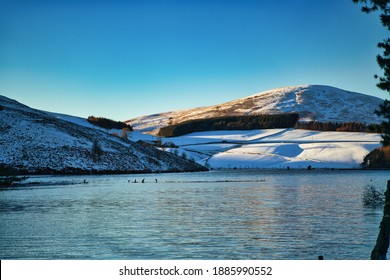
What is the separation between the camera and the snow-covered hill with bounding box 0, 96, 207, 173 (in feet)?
237

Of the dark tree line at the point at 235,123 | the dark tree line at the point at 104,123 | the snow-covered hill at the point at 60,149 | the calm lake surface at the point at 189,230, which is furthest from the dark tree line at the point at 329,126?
the calm lake surface at the point at 189,230

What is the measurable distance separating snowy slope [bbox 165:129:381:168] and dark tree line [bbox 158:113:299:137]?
299 cm

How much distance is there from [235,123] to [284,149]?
4511 centimetres

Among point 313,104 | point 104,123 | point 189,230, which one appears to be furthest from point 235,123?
point 189,230

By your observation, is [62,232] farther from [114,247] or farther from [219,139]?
[219,139]

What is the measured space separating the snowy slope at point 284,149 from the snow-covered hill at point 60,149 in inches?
1139

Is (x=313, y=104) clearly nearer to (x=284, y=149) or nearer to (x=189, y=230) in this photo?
(x=284, y=149)

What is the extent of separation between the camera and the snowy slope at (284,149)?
10979cm

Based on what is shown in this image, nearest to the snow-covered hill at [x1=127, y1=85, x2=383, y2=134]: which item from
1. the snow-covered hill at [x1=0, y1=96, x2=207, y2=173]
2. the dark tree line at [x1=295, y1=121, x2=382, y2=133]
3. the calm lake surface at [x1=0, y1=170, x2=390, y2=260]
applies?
the dark tree line at [x1=295, y1=121, x2=382, y2=133]

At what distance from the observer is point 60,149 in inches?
3024

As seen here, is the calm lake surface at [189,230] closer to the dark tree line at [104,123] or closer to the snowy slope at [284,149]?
the snowy slope at [284,149]

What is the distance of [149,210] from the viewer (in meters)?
25.3

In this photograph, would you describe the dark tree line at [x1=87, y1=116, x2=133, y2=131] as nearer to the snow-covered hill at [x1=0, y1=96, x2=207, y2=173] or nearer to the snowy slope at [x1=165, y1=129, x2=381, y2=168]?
the snowy slope at [x1=165, y1=129, x2=381, y2=168]

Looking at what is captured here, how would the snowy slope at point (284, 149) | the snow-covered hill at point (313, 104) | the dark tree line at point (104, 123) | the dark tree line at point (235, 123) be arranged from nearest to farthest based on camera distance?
the snowy slope at point (284, 149) → the snow-covered hill at point (313, 104) → the dark tree line at point (104, 123) → the dark tree line at point (235, 123)
